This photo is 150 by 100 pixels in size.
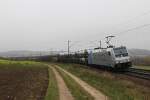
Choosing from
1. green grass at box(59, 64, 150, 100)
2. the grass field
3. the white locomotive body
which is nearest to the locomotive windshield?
the white locomotive body

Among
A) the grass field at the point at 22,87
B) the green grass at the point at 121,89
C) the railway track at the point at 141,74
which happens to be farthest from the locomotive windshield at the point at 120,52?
the green grass at the point at 121,89

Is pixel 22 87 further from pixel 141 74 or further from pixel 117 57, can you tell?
pixel 117 57

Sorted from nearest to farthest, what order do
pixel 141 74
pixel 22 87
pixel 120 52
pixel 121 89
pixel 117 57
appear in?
pixel 121 89 < pixel 22 87 < pixel 141 74 < pixel 117 57 < pixel 120 52

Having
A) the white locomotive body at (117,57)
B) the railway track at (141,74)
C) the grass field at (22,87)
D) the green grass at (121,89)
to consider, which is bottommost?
the green grass at (121,89)

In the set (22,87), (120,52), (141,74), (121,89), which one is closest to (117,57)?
(120,52)

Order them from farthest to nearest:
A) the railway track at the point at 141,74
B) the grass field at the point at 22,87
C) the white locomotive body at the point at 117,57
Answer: the white locomotive body at the point at 117,57, the railway track at the point at 141,74, the grass field at the point at 22,87

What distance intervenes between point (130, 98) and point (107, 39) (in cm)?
3077

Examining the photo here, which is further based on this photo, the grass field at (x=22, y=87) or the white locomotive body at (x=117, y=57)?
the white locomotive body at (x=117, y=57)

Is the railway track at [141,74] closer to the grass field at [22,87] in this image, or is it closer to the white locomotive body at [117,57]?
the white locomotive body at [117,57]

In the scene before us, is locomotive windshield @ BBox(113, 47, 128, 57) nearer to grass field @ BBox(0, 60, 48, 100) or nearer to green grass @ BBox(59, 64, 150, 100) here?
grass field @ BBox(0, 60, 48, 100)

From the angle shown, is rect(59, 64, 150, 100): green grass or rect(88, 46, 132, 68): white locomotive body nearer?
rect(59, 64, 150, 100): green grass

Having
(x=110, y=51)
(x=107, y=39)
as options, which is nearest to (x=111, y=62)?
(x=110, y=51)

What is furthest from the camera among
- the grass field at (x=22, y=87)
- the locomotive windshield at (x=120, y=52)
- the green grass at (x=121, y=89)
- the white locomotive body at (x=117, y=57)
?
the locomotive windshield at (x=120, y=52)

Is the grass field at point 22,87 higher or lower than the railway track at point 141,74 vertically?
lower
